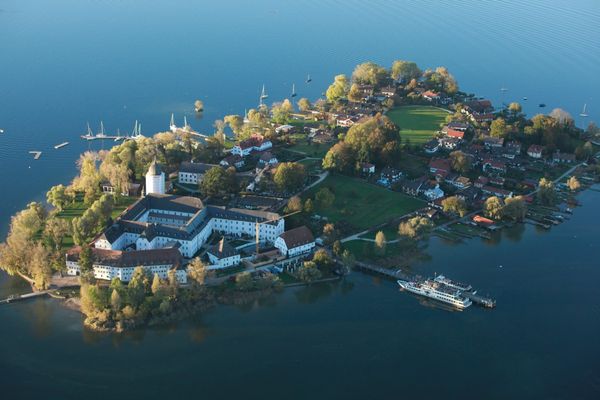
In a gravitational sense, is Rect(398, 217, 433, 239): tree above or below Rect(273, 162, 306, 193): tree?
below

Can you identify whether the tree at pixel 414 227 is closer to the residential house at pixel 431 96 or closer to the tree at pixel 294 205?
the tree at pixel 294 205

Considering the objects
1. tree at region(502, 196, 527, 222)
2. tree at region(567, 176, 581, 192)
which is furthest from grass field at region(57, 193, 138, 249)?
tree at region(567, 176, 581, 192)

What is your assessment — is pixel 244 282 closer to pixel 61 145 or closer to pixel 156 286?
pixel 156 286

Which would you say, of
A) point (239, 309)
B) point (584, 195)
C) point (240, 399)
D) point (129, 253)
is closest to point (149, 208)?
point (129, 253)

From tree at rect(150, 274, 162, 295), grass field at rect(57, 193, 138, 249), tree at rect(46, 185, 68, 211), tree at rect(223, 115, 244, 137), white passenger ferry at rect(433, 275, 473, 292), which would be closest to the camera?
tree at rect(150, 274, 162, 295)

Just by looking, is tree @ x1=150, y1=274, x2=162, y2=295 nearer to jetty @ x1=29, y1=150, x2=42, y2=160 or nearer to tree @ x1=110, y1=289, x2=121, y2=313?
tree @ x1=110, y1=289, x2=121, y2=313
